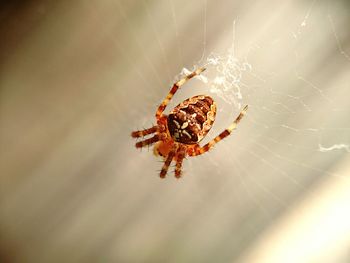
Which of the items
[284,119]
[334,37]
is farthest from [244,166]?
[334,37]

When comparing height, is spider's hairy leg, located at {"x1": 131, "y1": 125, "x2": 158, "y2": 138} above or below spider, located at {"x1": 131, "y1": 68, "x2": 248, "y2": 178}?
above

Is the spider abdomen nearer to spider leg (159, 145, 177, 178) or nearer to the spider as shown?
the spider

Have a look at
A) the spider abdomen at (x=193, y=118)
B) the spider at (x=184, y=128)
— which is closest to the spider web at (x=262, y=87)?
the spider at (x=184, y=128)

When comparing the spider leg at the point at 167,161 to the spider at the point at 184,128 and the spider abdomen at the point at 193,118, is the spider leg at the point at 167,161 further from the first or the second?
the spider abdomen at the point at 193,118

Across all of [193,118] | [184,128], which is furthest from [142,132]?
[193,118]

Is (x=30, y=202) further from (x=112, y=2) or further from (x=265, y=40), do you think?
(x=265, y=40)

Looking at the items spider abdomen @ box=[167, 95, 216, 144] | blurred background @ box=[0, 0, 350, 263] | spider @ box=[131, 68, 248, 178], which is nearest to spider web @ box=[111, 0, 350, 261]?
blurred background @ box=[0, 0, 350, 263]

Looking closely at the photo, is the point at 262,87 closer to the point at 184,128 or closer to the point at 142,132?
the point at 142,132
